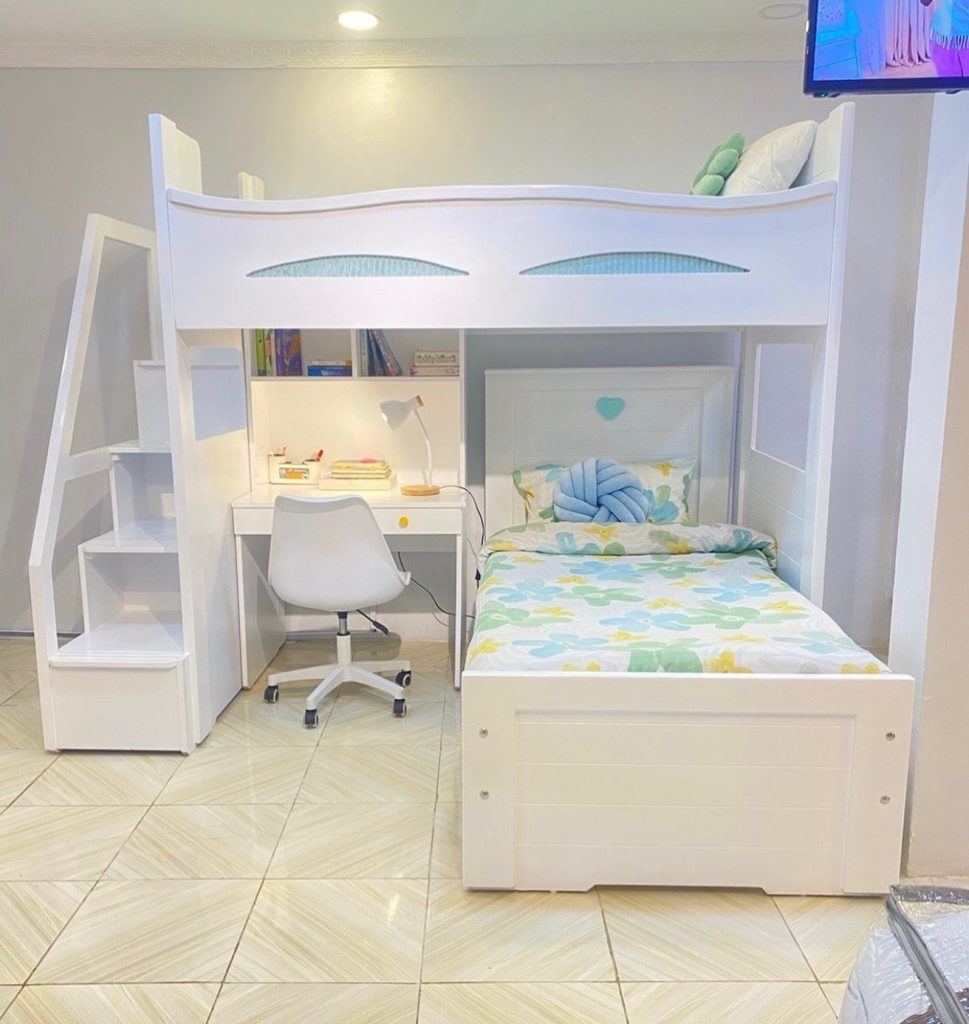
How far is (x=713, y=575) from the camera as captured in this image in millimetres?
2898

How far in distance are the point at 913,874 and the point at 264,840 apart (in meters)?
1.61

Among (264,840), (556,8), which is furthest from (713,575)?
(556,8)

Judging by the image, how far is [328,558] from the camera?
9.62 ft

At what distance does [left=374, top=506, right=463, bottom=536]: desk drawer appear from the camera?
319 centimetres

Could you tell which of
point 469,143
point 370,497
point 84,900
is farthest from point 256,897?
point 469,143

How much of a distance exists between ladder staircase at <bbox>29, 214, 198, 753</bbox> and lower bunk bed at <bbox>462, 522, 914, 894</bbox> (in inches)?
47.5

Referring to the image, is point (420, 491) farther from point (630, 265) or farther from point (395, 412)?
point (630, 265)

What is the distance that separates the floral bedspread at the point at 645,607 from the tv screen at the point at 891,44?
121 cm

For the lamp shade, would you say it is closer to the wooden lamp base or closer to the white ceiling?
the wooden lamp base

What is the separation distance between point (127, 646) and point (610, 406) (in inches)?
78.3

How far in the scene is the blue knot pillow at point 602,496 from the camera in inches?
135

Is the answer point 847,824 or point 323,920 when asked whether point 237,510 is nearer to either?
point 323,920

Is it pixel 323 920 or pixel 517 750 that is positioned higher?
pixel 517 750

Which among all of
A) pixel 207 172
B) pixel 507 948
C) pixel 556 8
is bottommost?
pixel 507 948
